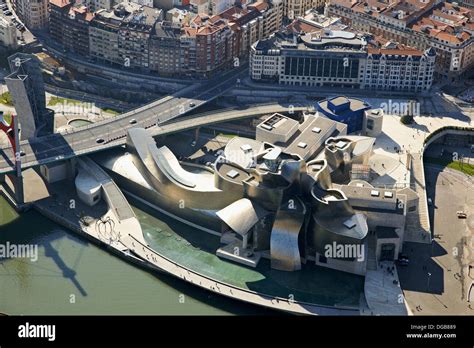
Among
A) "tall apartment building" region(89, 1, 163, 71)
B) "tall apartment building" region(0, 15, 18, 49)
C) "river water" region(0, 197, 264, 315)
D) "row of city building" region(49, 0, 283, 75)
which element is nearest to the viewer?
"river water" region(0, 197, 264, 315)

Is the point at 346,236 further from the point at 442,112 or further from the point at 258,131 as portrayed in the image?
the point at 442,112

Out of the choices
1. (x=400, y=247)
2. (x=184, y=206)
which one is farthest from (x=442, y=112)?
(x=184, y=206)

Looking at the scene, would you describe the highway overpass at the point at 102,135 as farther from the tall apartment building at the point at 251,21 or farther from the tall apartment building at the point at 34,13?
the tall apartment building at the point at 34,13

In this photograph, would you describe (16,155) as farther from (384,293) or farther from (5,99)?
(384,293)

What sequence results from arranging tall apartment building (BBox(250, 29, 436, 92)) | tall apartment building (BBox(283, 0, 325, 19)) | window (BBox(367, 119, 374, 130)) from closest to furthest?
1. window (BBox(367, 119, 374, 130))
2. tall apartment building (BBox(250, 29, 436, 92))
3. tall apartment building (BBox(283, 0, 325, 19))

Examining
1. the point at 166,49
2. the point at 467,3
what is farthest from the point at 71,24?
the point at 467,3

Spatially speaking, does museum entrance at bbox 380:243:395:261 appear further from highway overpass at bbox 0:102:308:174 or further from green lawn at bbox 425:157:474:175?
highway overpass at bbox 0:102:308:174

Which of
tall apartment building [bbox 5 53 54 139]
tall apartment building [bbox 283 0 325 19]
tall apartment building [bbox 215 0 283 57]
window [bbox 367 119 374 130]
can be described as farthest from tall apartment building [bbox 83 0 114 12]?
window [bbox 367 119 374 130]
